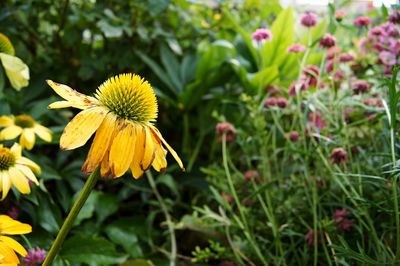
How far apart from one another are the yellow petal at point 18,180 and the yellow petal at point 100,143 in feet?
0.75

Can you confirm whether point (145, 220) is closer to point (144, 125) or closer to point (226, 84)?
point (226, 84)

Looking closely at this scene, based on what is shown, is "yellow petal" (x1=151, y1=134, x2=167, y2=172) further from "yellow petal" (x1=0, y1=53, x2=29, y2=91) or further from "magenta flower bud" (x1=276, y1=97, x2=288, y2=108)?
"magenta flower bud" (x1=276, y1=97, x2=288, y2=108)

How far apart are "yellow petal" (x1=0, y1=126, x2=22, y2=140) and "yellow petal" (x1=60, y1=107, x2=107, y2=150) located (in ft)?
1.20

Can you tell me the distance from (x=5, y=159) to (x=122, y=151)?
0.28 m

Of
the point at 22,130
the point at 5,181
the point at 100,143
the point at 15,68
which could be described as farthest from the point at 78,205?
the point at 22,130

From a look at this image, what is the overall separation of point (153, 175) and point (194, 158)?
13 centimetres

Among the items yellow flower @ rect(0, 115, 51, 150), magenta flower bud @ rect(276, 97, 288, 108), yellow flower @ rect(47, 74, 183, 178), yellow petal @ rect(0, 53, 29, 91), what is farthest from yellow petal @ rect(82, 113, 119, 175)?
magenta flower bud @ rect(276, 97, 288, 108)

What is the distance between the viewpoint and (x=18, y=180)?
0.71 metres

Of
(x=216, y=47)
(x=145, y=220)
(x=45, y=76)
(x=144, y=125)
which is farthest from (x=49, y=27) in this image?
(x=144, y=125)

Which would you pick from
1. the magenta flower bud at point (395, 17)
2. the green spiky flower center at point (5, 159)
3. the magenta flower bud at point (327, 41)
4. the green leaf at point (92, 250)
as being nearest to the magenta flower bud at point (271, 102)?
the magenta flower bud at point (327, 41)

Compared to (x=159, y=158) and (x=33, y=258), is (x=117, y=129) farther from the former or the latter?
(x=33, y=258)

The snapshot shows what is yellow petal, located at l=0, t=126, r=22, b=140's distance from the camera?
33.5 inches

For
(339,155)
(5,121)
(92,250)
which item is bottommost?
(92,250)

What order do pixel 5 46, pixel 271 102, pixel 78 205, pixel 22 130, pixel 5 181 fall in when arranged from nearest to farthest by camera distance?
pixel 78 205
pixel 5 181
pixel 5 46
pixel 22 130
pixel 271 102
